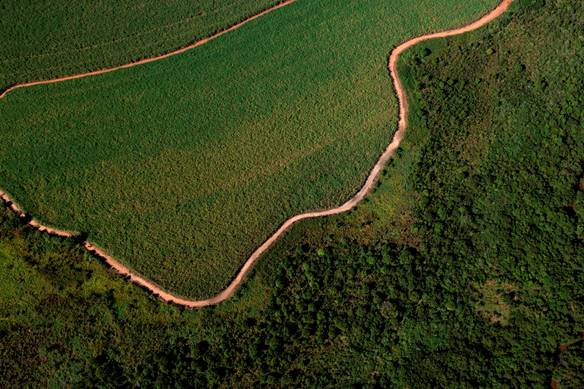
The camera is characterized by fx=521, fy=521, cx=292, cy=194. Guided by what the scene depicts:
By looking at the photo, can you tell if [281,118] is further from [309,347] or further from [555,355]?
[555,355]

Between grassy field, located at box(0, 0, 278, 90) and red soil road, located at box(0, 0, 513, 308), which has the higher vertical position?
grassy field, located at box(0, 0, 278, 90)

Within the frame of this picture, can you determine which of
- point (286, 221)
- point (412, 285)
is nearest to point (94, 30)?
point (286, 221)

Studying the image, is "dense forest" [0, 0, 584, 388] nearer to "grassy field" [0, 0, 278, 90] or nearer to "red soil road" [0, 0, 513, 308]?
"red soil road" [0, 0, 513, 308]

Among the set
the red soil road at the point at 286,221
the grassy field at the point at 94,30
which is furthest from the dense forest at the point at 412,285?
the grassy field at the point at 94,30

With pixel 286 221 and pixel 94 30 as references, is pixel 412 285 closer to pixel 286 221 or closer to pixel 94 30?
pixel 286 221

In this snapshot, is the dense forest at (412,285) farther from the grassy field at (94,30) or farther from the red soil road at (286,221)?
the grassy field at (94,30)

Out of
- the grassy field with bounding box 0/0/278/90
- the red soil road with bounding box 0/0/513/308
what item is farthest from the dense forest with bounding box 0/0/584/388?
the grassy field with bounding box 0/0/278/90
